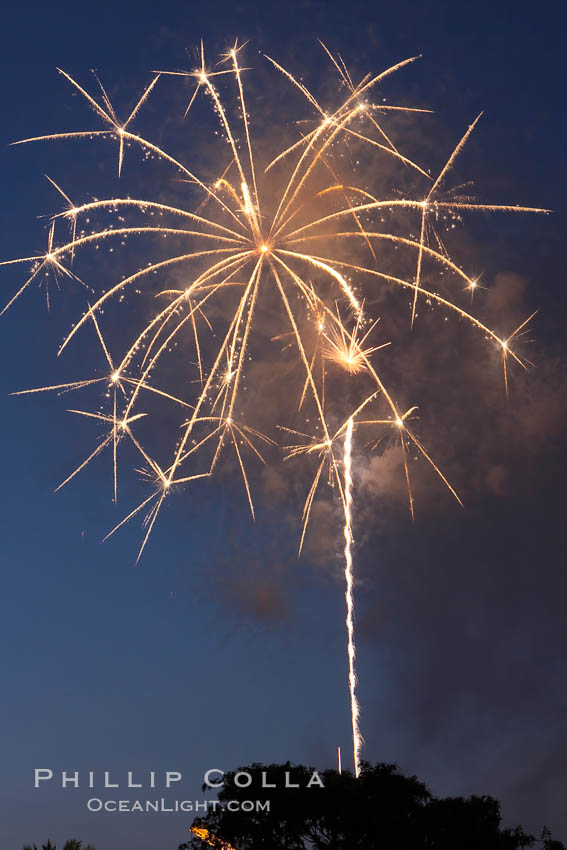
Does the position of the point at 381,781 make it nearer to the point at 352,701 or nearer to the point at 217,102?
the point at 352,701

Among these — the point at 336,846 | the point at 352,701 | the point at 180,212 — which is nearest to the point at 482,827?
the point at 336,846

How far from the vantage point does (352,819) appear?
37688 millimetres

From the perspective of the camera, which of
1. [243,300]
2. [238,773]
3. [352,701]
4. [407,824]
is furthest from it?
[238,773]

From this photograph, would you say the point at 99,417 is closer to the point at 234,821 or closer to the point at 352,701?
the point at 352,701

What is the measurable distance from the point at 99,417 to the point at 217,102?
34.3 ft

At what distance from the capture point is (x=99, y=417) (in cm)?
2528

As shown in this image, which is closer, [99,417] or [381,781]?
[99,417]

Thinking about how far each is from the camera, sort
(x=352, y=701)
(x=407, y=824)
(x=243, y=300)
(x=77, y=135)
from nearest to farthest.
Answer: (x=77, y=135)
(x=243, y=300)
(x=352, y=701)
(x=407, y=824)

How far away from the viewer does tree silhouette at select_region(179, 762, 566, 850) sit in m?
37.7

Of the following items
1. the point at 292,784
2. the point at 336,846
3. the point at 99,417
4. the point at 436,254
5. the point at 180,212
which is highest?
Answer: the point at 180,212

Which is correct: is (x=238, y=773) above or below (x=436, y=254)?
below

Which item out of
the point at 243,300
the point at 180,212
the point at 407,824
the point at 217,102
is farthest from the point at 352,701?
the point at 217,102

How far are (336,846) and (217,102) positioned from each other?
33.4 meters

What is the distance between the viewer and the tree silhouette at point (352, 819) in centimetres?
Answer: 3769
